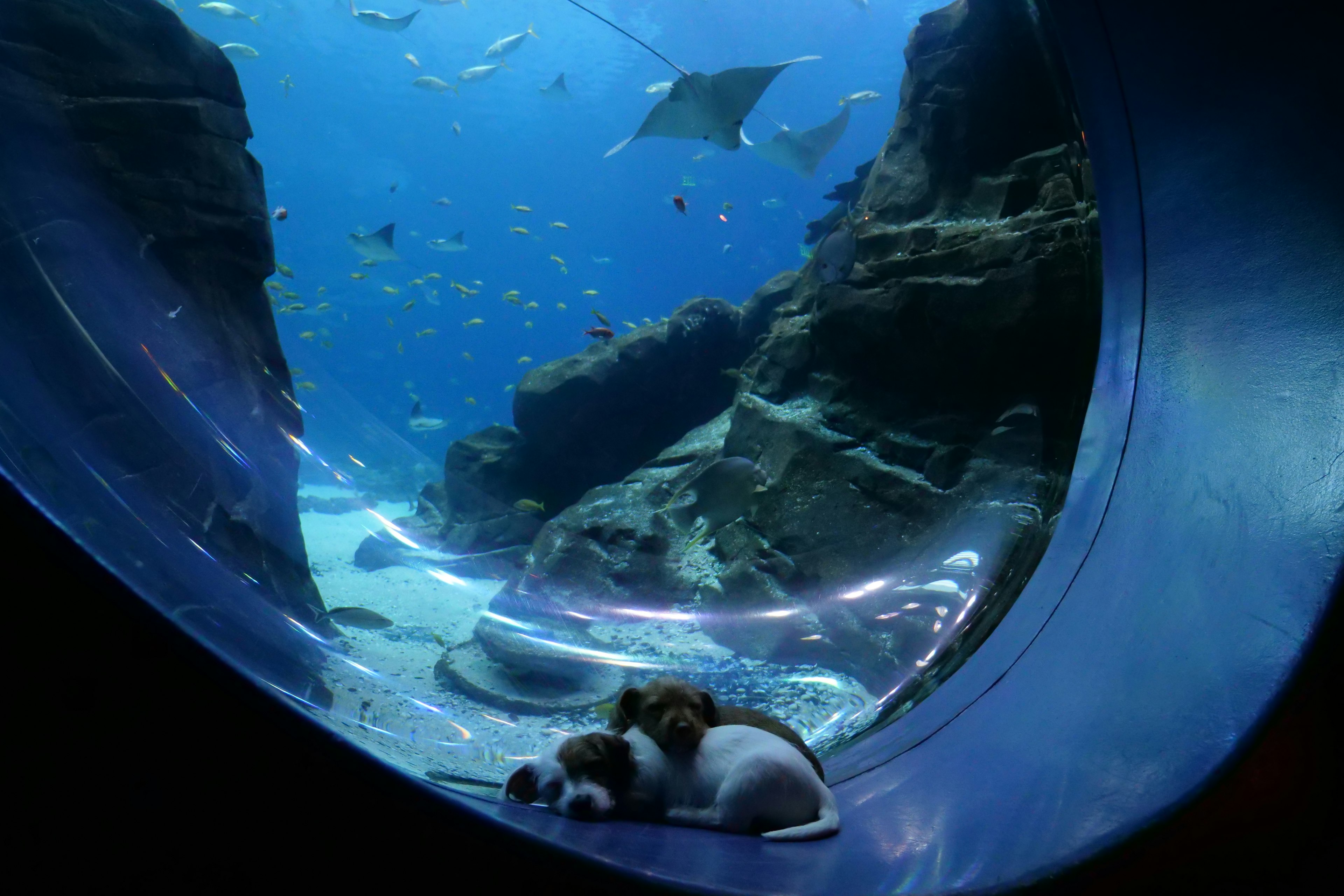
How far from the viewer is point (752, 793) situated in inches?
42.7

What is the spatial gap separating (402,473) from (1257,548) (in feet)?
10.9

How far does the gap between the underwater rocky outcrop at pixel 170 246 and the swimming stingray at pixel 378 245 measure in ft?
5.31

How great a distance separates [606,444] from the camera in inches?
185

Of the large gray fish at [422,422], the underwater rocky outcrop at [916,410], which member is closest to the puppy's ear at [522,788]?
the underwater rocky outcrop at [916,410]

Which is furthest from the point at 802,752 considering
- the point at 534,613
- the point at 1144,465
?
the point at 534,613

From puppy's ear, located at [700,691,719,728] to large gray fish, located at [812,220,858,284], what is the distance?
2.68 m

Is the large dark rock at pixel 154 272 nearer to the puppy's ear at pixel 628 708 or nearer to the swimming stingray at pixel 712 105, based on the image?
the puppy's ear at pixel 628 708

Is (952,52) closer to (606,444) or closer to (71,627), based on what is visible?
(606,444)

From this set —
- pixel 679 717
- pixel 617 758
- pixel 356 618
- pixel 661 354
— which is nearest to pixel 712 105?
pixel 661 354

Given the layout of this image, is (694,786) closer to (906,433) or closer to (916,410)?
(906,433)

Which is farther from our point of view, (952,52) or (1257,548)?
(952,52)

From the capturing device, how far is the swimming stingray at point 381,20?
331 cm

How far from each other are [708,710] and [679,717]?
4.7 inches

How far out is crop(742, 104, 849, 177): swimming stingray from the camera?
3.79 metres
